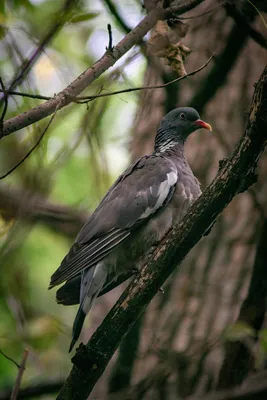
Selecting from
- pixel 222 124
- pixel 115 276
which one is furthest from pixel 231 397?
pixel 222 124

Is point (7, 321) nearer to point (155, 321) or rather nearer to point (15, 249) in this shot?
point (155, 321)

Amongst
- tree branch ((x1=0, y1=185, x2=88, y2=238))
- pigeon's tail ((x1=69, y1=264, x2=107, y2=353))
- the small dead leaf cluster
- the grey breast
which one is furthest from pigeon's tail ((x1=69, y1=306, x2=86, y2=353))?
tree branch ((x1=0, y1=185, x2=88, y2=238))

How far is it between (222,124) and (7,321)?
2666 millimetres

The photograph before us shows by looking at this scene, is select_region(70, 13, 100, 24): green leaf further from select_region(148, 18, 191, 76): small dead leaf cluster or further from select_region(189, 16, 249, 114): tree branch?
select_region(189, 16, 249, 114): tree branch

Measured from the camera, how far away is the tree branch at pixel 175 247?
2.24 metres

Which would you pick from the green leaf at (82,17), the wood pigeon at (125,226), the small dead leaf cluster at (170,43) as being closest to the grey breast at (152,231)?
the wood pigeon at (125,226)

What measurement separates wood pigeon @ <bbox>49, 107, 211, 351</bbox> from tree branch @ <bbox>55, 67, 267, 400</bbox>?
21.3 inches

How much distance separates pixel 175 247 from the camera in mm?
2424

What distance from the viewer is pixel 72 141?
2711 millimetres

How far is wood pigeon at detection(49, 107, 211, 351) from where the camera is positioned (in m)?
3.23

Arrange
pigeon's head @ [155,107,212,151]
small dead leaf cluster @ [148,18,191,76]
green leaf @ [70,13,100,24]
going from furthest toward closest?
1. pigeon's head @ [155,107,212,151]
2. small dead leaf cluster @ [148,18,191,76]
3. green leaf @ [70,13,100,24]

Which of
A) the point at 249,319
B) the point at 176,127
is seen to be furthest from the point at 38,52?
the point at 176,127

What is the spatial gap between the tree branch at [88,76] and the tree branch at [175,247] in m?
0.56

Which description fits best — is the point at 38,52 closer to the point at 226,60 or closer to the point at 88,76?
the point at 88,76
